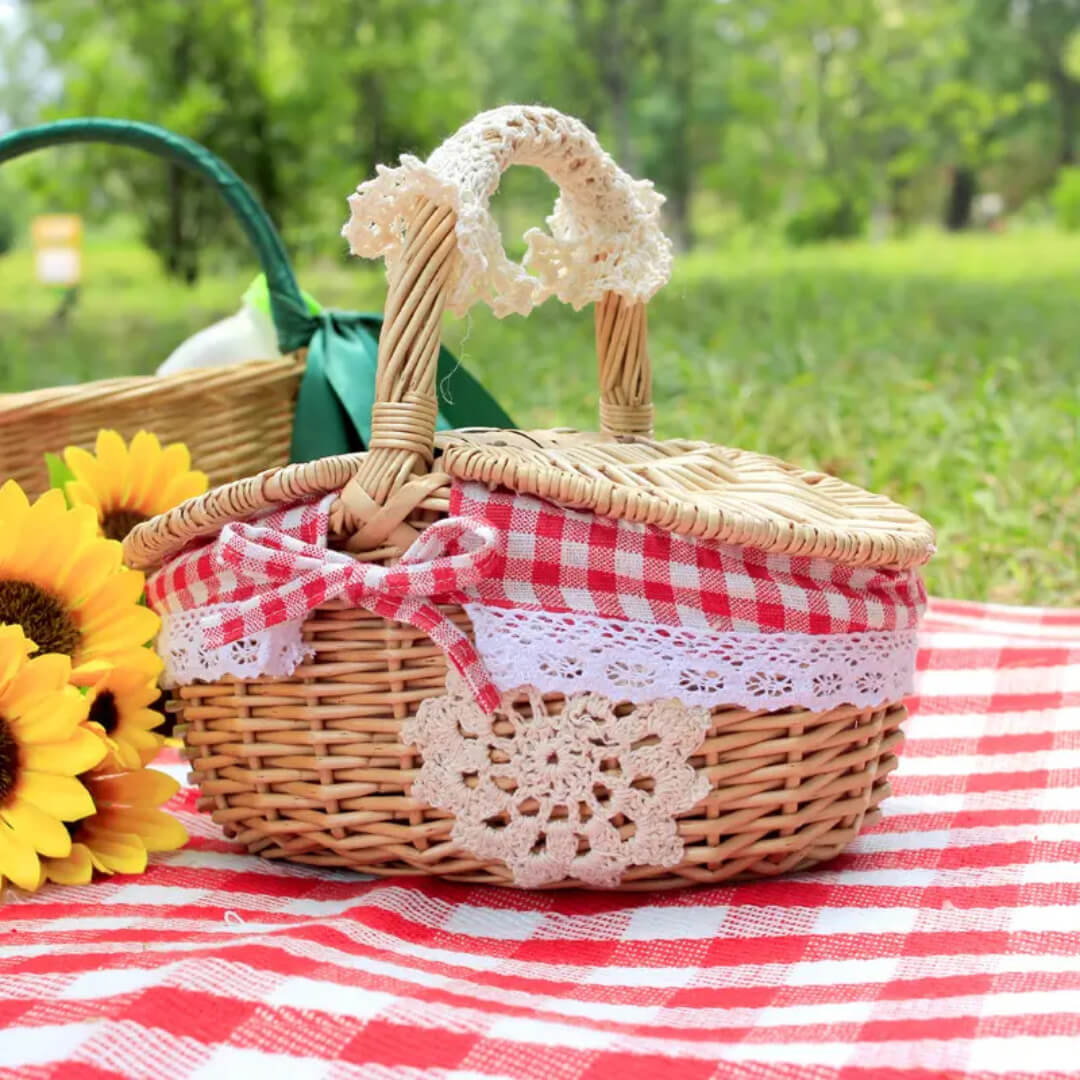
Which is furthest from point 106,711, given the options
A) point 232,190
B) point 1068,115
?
point 1068,115

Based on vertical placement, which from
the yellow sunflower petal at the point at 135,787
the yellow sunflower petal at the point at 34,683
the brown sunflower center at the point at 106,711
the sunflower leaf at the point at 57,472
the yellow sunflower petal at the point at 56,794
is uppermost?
the sunflower leaf at the point at 57,472

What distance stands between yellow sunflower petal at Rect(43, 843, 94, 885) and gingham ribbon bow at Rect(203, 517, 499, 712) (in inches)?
8.4

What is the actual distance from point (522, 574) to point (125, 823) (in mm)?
351

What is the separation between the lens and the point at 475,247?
0.79 m

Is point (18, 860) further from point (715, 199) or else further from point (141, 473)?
point (715, 199)

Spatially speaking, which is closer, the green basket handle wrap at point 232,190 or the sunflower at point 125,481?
the sunflower at point 125,481

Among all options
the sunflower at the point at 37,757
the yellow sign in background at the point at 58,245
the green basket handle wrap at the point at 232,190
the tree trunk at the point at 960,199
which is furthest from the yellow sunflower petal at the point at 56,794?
the tree trunk at the point at 960,199

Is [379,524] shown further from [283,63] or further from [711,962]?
[283,63]

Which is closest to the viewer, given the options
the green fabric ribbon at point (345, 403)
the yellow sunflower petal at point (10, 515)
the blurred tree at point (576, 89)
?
the yellow sunflower petal at point (10, 515)

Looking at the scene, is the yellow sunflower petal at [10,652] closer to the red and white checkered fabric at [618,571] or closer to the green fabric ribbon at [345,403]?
the red and white checkered fabric at [618,571]

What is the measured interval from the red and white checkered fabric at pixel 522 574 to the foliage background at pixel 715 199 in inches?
13.1

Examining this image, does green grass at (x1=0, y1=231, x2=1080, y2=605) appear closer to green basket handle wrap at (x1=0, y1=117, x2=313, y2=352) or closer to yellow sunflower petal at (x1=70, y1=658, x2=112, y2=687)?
yellow sunflower petal at (x1=70, y1=658, x2=112, y2=687)

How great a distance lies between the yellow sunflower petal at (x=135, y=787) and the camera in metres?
0.90

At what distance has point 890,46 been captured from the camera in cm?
735
